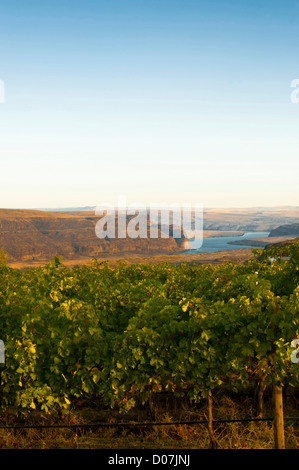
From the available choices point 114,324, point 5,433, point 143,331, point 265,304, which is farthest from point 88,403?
point 265,304

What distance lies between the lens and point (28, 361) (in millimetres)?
9773

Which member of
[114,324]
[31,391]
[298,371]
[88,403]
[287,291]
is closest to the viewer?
[298,371]

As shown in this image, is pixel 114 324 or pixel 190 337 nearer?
pixel 190 337

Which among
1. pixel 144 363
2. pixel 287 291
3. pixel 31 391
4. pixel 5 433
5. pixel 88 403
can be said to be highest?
pixel 287 291

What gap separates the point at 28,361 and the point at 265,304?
6065 millimetres

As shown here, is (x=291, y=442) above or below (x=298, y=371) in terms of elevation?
below

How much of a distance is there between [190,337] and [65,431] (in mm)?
6704

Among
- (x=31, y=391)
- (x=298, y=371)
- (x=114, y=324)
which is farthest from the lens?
(x=114, y=324)

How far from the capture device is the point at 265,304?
9.07m

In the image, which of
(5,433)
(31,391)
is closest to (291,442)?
(31,391)

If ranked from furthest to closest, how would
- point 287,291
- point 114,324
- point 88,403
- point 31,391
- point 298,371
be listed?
point 88,403, point 114,324, point 287,291, point 31,391, point 298,371

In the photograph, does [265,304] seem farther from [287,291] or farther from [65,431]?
[65,431]

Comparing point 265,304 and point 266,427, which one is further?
point 266,427

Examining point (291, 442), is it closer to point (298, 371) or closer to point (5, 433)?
point (298, 371)
